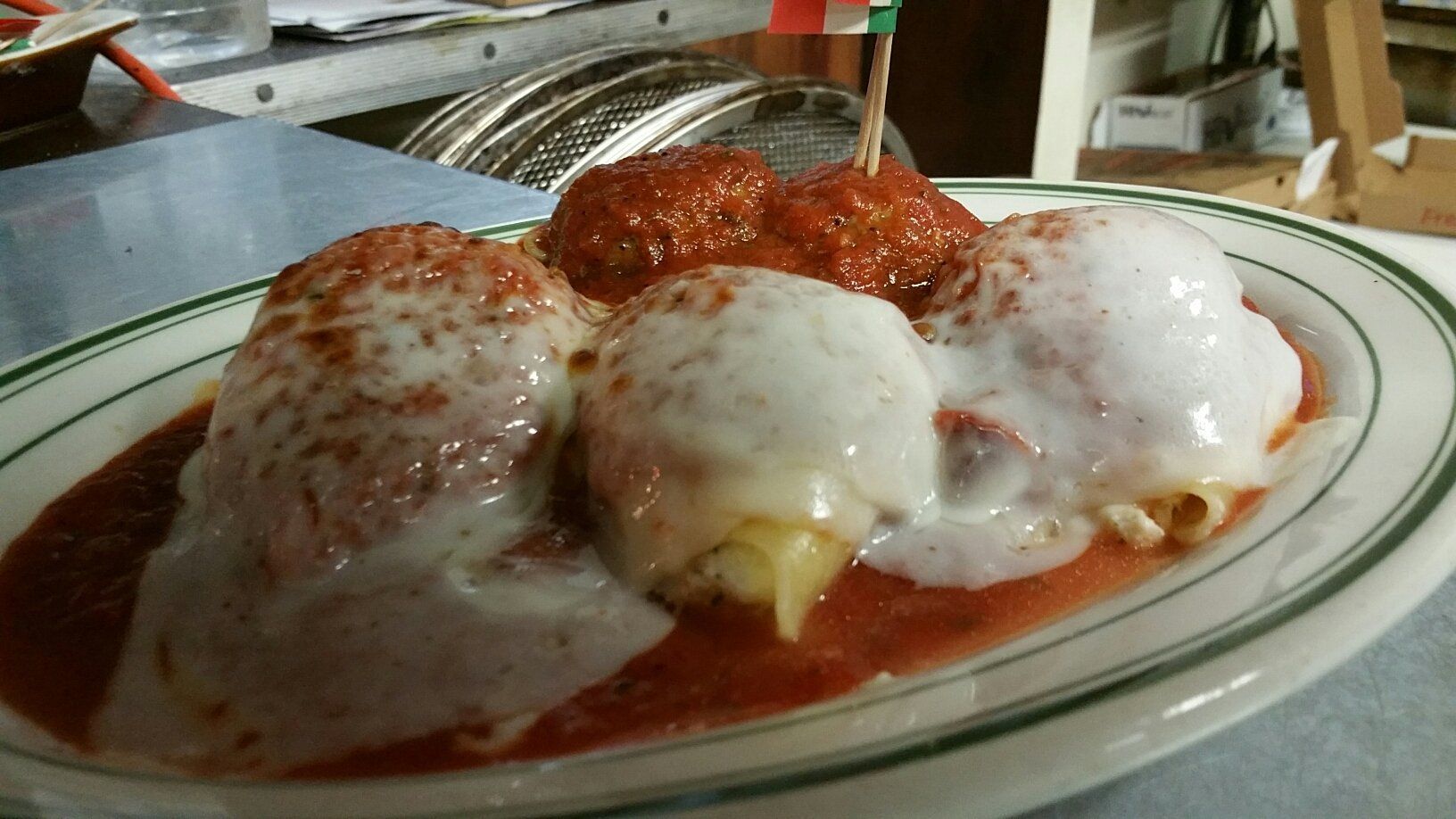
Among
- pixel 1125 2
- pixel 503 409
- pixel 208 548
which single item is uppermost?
pixel 1125 2

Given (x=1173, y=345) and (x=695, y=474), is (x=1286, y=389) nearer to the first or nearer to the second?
(x=1173, y=345)

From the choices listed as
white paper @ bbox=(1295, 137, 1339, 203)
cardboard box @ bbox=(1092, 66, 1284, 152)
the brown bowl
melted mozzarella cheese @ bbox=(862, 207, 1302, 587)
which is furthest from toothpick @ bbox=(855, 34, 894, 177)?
cardboard box @ bbox=(1092, 66, 1284, 152)

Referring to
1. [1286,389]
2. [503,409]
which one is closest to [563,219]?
[503,409]

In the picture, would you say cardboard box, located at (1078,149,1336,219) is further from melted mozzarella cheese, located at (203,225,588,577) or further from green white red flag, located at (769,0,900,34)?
melted mozzarella cheese, located at (203,225,588,577)

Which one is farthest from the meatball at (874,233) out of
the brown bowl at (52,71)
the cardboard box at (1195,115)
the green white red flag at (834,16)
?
the cardboard box at (1195,115)

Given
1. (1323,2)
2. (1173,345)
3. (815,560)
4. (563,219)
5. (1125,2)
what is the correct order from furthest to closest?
(1125,2) → (1323,2) → (563,219) → (1173,345) → (815,560)

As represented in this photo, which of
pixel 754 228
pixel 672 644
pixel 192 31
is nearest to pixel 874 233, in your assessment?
pixel 754 228
